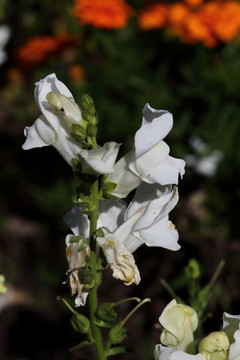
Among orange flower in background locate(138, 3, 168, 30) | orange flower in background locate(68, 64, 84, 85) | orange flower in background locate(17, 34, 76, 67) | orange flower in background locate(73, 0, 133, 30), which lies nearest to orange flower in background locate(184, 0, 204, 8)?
orange flower in background locate(138, 3, 168, 30)

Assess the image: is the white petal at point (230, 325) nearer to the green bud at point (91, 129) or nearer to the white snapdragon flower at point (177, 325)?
the white snapdragon flower at point (177, 325)

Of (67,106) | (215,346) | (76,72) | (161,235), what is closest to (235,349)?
(215,346)

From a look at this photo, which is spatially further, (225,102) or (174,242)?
(225,102)

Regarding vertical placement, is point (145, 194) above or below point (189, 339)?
above

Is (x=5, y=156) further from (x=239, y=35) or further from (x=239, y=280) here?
(x=239, y=280)

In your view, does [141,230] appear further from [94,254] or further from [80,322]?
[80,322]

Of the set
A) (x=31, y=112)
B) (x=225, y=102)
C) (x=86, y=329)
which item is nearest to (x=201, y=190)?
(x=225, y=102)

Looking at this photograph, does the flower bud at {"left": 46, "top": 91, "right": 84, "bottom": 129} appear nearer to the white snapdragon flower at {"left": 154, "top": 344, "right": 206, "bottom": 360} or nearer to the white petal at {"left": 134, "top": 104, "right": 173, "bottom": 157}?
the white petal at {"left": 134, "top": 104, "right": 173, "bottom": 157}
